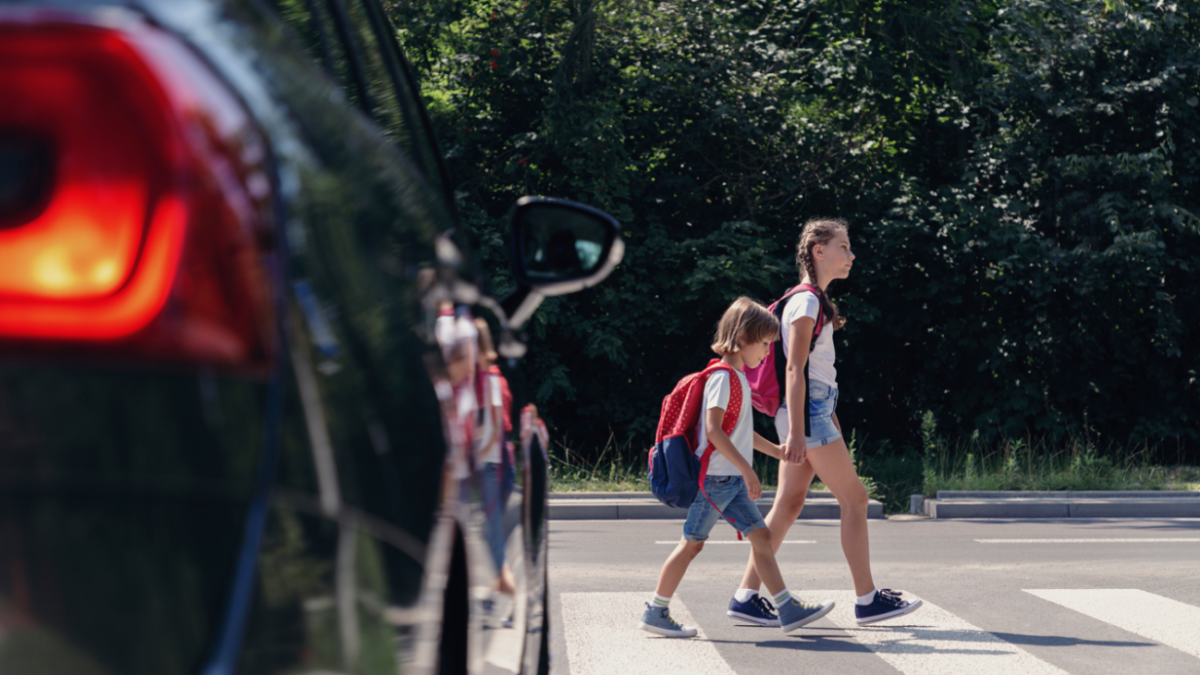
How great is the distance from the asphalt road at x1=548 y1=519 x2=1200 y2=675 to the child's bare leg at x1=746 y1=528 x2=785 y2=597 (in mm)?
258

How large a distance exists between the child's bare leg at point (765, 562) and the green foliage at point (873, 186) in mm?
9566

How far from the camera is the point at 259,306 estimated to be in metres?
0.83

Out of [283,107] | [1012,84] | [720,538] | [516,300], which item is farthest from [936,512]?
[283,107]

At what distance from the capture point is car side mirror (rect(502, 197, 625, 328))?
268 centimetres

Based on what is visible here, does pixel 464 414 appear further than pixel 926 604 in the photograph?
No

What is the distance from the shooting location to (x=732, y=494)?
554cm

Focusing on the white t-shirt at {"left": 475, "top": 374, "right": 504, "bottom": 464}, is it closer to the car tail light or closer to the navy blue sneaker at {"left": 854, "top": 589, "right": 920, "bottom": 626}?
the car tail light

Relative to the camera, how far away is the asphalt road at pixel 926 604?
5.08 metres

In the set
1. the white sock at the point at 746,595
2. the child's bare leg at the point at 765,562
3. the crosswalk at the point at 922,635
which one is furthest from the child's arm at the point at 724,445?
the crosswalk at the point at 922,635

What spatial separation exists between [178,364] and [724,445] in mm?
4716

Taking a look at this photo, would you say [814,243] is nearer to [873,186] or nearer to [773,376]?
[773,376]

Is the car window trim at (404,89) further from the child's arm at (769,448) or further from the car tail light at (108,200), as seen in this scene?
the child's arm at (769,448)

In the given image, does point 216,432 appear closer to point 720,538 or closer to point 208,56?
point 208,56

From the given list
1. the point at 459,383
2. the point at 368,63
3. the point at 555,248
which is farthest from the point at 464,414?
the point at 555,248
